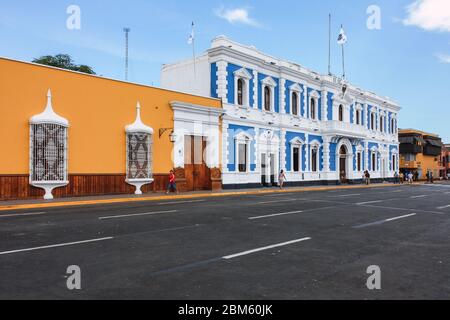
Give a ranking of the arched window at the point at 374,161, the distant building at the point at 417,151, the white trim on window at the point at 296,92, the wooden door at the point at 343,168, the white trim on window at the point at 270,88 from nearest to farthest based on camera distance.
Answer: the white trim on window at the point at 270,88
the white trim on window at the point at 296,92
the wooden door at the point at 343,168
the arched window at the point at 374,161
the distant building at the point at 417,151

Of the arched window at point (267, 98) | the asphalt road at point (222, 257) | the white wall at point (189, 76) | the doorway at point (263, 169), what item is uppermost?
the white wall at point (189, 76)

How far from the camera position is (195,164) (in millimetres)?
26188

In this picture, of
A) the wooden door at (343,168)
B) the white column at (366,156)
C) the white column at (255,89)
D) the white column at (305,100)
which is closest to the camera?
the white column at (255,89)

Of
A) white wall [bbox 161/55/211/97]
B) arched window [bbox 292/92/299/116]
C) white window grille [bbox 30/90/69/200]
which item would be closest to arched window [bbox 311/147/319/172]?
arched window [bbox 292/92/299/116]

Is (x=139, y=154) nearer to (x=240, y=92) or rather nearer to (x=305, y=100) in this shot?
(x=240, y=92)

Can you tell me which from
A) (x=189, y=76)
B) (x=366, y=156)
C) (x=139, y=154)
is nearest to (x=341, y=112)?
(x=366, y=156)

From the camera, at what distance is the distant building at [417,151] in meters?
68.6

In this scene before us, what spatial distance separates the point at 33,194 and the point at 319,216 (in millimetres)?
13613

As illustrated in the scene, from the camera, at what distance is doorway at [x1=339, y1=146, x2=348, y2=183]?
40688mm

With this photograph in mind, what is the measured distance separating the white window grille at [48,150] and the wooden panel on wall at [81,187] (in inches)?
13.5

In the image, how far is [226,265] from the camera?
619cm

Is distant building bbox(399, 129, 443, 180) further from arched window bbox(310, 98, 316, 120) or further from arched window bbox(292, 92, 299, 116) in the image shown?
arched window bbox(292, 92, 299, 116)

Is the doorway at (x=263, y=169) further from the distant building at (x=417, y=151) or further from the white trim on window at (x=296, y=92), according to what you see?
the distant building at (x=417, y=151)

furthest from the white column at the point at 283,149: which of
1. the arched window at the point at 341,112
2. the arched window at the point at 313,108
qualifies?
the arched window at the point at 341,112
